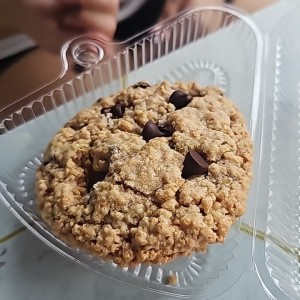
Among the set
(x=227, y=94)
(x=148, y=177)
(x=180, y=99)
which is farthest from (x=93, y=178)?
(x=227, y=94)

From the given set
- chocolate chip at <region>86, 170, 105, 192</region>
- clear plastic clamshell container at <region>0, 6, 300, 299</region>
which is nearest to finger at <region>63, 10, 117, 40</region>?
clear plastic clamshell container at <region>0, 6, 300, 299</region>

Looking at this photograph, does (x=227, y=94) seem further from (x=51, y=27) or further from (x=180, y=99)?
(x=51, y=27)

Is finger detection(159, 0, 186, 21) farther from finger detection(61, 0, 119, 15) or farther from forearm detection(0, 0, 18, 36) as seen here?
forearm detection(0, 0, 18, 36)

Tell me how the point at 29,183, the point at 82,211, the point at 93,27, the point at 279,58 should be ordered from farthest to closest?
the point at 93,27 < the point at 279,58 < the point at 29,183 < the point at 82,211

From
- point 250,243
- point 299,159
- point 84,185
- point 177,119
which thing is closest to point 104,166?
point 84,185

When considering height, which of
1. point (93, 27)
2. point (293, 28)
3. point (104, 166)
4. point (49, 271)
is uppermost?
point (293, 28)

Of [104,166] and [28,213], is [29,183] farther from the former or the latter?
[104,166]
